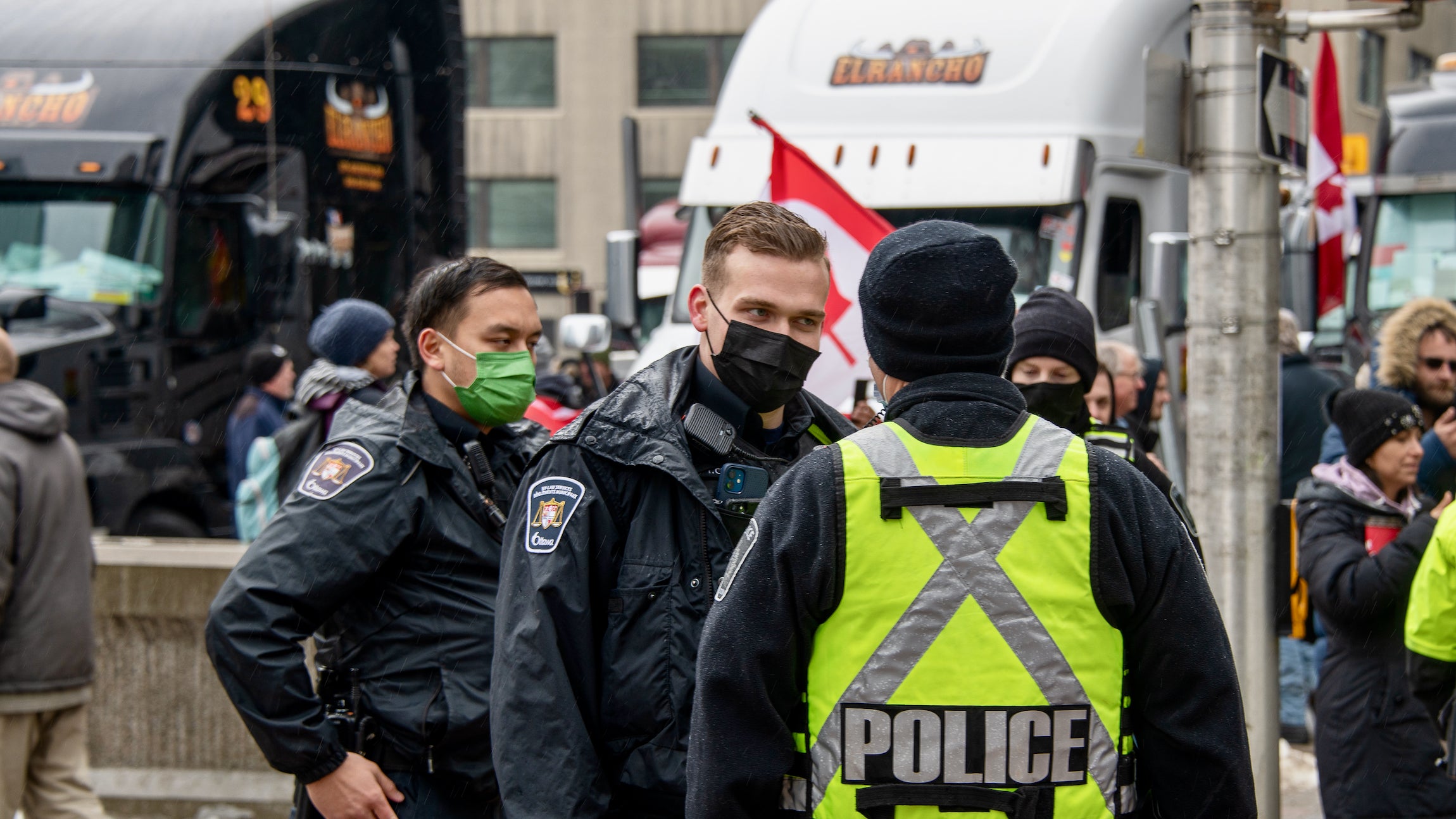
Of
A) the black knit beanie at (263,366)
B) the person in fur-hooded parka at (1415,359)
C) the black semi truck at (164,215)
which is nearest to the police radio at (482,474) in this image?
the person in fur-hooded parka at (1415,359)

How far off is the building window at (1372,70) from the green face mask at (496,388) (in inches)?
1224

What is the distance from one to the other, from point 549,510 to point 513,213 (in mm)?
29615

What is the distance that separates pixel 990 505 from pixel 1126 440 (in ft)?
7.17

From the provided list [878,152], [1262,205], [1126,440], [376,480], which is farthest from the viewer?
[878,152]

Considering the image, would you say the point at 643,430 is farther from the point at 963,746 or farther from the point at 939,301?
the point at 963,746

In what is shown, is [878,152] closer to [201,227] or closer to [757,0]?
[201,227]

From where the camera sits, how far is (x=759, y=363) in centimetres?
289

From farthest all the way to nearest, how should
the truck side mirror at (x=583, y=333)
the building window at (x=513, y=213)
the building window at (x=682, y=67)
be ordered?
the building window at (x=513, y=213), the building window at (x=682, y=67), the truck side mirror at (x=583, y=333)

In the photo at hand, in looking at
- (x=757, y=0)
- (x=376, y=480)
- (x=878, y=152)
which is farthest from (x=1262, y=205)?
(x=757, y=0)

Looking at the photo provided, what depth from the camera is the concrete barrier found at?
5957mm

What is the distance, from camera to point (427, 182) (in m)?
11.5

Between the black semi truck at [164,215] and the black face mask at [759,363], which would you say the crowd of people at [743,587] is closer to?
the black face mask at [759,363]

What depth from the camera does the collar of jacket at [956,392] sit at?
2268 mm

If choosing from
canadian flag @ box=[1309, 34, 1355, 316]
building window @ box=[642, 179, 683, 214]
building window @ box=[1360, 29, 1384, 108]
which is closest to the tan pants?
canadian flag @ box=[1309, 34, 1355, 316]
